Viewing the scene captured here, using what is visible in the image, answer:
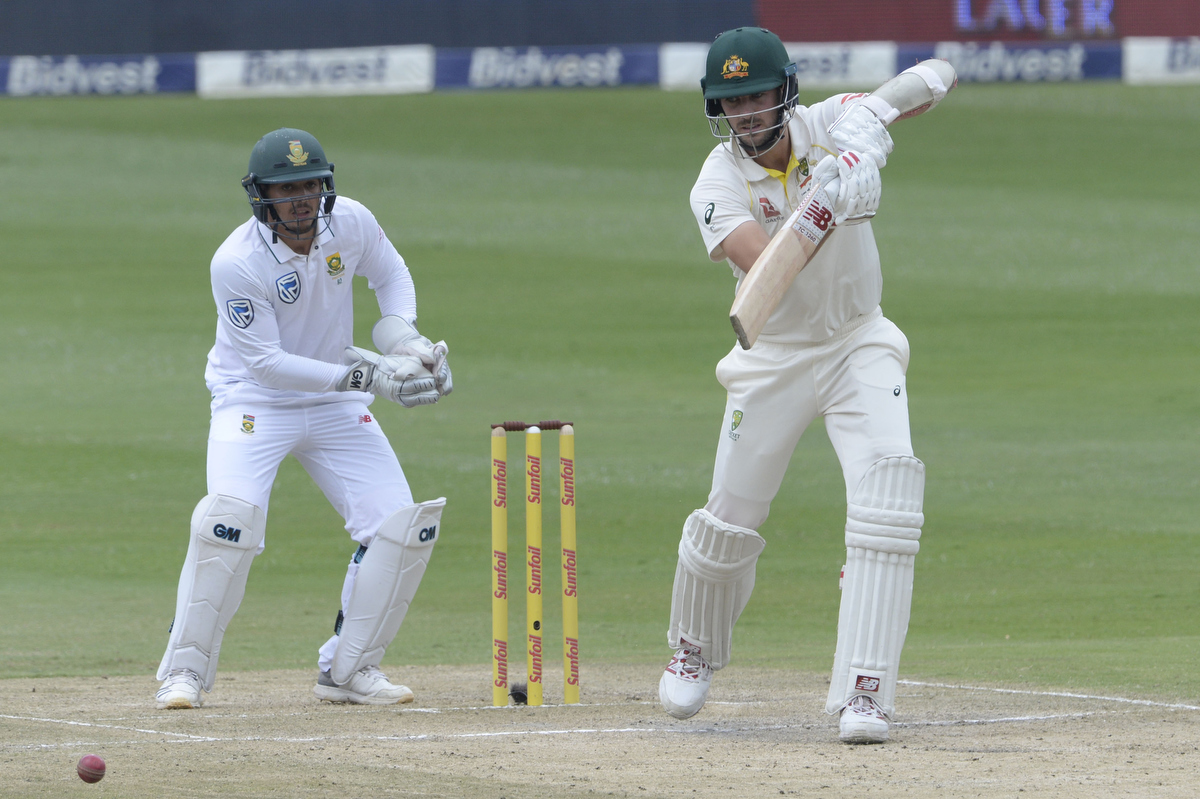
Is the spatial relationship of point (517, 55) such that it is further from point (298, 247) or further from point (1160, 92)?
point (298, 247)

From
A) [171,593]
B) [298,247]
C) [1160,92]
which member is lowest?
[171,593]

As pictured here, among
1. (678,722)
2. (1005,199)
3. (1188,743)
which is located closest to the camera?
(1188,743)

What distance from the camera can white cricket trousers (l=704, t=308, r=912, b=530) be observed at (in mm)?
5668

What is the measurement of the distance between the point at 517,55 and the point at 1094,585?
21715 millimetres

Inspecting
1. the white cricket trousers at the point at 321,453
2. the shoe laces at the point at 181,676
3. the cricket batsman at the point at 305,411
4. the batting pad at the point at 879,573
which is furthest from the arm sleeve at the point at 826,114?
the shoe laces at the point at 181,676

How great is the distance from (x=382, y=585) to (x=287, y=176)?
155 centimetres

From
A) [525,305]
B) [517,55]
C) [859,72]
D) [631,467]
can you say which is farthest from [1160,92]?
[631,467]

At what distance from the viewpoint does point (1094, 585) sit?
29.4 feet

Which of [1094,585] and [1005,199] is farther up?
[1005,199]

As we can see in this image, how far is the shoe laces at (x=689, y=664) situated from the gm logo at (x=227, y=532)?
1635mm

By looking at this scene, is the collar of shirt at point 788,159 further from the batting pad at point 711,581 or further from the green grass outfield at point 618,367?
the green grass outfield at point 618,367

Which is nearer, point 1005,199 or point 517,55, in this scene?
point 1005,199

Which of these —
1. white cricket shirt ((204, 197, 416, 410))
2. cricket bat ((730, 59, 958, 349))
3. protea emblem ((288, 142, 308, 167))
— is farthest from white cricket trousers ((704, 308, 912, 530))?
protea emblem ((288, 142, 308, 167))

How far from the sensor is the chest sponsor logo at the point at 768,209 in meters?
5.82
